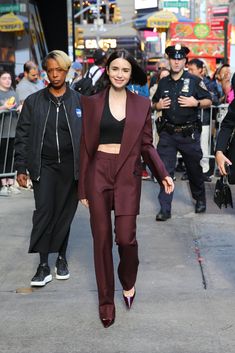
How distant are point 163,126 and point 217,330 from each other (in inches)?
148

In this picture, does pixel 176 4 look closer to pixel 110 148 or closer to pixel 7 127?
pixel 7 127

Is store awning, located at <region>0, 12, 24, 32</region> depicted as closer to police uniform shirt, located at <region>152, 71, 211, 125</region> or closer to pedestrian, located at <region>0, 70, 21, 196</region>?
pedestrian, located at <region>0, 70, 21, 196</region>

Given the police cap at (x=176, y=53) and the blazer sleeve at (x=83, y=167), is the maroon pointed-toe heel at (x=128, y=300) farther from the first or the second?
the police cap at (x=176, y=53)

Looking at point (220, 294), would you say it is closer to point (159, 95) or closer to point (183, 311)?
point (183, 311)

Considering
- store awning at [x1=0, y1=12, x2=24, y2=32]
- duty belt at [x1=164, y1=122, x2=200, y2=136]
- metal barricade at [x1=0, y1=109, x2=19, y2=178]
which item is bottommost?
metal barricade at [x1=0, y1=109, x2=19, y2=178]

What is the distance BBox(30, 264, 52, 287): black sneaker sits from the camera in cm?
528

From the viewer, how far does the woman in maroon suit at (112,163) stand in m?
4.38

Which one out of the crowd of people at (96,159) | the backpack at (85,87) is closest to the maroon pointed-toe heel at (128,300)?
the crowd of people at (96,159)

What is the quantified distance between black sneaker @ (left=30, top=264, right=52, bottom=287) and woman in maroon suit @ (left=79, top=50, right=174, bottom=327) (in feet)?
3.20

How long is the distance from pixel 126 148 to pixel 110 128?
174 mm

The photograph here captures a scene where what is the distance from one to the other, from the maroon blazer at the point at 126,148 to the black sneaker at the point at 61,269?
1.22m

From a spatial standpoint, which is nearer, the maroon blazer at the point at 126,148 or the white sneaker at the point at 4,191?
the maroon blazer at the point at 126,148

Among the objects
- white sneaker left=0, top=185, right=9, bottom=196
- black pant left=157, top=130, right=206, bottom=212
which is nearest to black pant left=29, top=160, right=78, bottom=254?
black pant left=157, top=130, right=206, bottom=212

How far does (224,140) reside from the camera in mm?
4559
